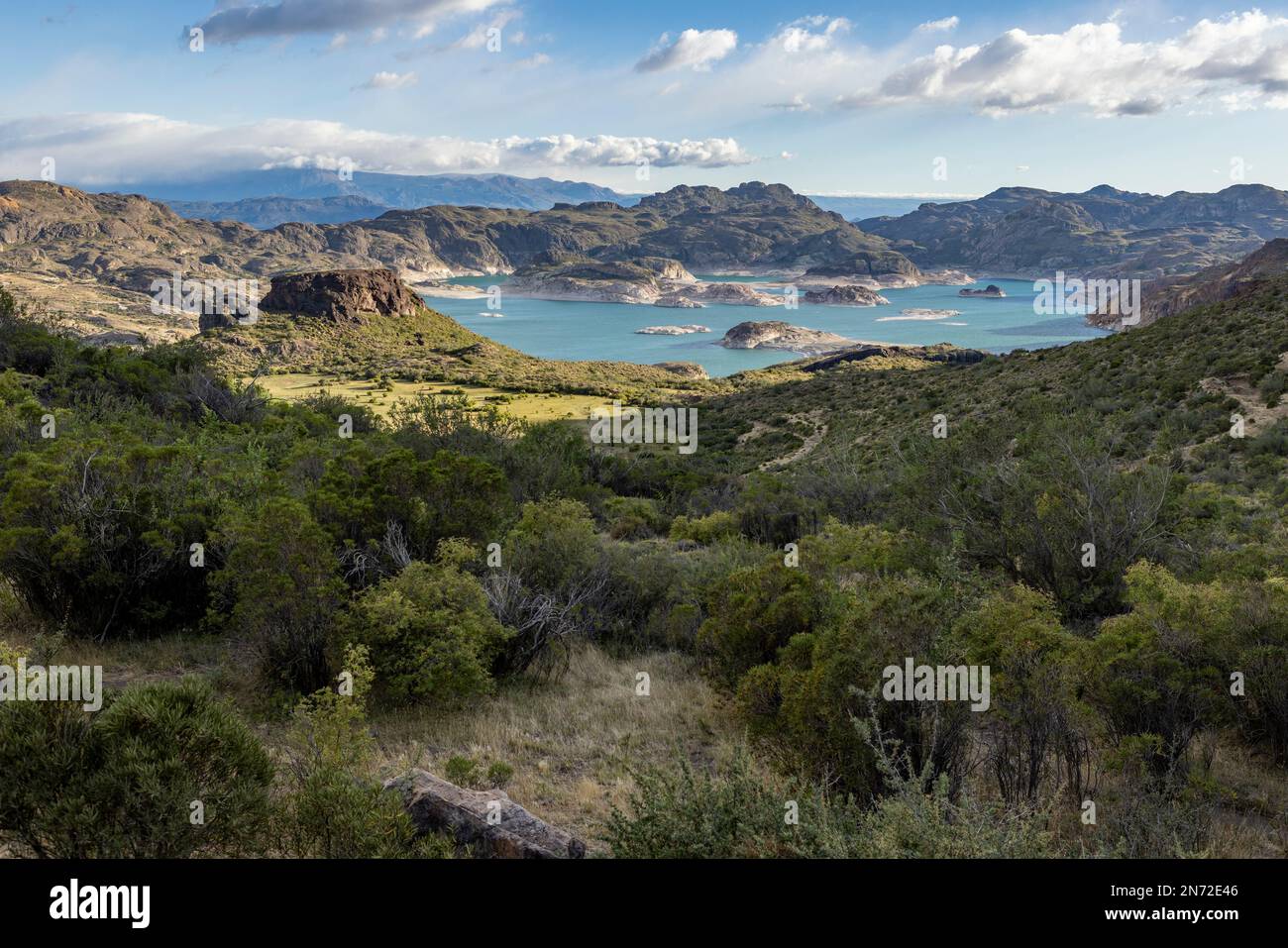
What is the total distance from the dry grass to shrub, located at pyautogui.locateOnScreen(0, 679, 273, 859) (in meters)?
1.73

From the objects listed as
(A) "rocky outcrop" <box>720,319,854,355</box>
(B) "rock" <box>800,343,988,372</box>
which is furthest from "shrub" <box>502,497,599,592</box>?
(A) "rocky outcrop" <box>720,319,854,355</box>

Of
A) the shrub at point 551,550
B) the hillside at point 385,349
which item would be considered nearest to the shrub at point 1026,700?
the shrub at point 551,550

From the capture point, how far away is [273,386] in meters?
71.0

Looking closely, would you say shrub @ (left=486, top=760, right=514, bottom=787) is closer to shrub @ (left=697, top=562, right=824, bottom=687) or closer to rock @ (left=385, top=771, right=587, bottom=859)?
rock @ (left=385, top=771, right=587, bottom=859)

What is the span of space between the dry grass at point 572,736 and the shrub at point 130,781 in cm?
173

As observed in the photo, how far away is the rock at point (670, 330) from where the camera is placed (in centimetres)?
15775

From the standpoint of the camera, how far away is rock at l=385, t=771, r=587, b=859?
4.86 m

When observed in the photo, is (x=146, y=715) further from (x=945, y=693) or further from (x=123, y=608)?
(x=123, y=608)

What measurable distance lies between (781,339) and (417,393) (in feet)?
296

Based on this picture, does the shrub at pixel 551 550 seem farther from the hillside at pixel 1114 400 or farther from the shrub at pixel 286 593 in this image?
the hillside at pixel 1114 400

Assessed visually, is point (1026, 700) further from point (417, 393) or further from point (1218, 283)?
point (1218, 283)

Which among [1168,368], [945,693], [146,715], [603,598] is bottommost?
[603,598]
